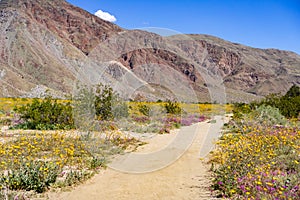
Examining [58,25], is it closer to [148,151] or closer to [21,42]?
[21,42]

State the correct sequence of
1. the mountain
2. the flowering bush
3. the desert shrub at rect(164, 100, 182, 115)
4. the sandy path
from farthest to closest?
1. the mountain
2. the desert shrub at rect(164, 100, 182, 115)
3. the sandy path
4. the flowering bush

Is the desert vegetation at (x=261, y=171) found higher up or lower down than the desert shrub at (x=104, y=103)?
lower down

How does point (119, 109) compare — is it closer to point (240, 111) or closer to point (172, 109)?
point (172, 109)

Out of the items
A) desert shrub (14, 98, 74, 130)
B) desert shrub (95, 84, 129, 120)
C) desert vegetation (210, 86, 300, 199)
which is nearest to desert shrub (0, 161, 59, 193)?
desert vegetation (210, 86, 300, 199)

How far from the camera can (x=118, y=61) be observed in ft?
148

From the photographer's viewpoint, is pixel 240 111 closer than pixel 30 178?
No

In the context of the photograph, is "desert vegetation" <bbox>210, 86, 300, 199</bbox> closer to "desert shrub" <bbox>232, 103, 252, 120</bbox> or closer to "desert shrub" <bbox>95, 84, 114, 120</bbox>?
"desert shrub" <bbox>232, 103, 252, 120</bbox>

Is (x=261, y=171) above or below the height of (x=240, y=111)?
below

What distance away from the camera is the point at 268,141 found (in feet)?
24.6

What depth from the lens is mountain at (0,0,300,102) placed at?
36.6 m

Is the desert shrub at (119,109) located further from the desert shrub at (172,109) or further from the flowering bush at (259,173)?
the flowering bush at (259,173)

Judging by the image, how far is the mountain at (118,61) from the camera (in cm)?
3656

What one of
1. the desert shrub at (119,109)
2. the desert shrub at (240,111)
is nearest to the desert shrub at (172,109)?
the desert shrub at (240,111)

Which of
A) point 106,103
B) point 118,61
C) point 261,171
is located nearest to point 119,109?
point 106,103
